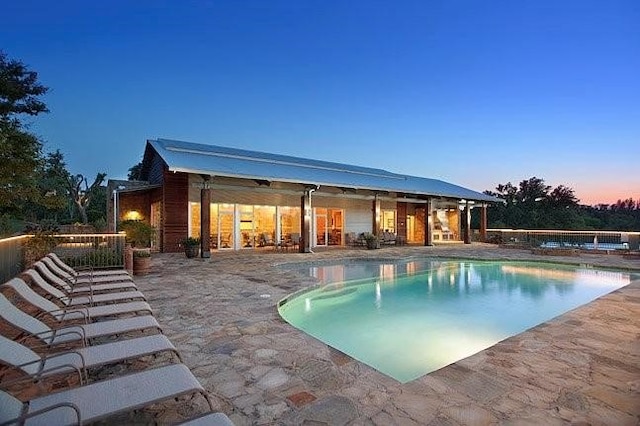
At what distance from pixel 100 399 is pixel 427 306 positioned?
6495 mm

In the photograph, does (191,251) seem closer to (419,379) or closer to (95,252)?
(95,252)

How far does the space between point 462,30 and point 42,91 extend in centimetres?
1777

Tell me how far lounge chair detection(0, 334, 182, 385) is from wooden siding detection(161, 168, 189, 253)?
12.2 meters

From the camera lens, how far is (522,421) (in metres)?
2.33

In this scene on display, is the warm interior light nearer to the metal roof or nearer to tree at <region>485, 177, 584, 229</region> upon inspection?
the metal roof

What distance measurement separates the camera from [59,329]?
10.3ft

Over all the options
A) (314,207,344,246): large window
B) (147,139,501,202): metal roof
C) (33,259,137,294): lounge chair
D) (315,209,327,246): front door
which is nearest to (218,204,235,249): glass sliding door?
(147,139,501,202): metal roof

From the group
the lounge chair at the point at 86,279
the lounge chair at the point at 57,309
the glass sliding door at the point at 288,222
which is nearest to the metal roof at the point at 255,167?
the glass sliding door at the point at 288,222

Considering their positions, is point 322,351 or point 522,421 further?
point 322,351

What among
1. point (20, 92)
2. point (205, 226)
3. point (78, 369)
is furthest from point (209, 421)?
point (20, 92)

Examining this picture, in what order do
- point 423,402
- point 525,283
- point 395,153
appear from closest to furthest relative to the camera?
point 423,402 → point 525,283 → point 395,153

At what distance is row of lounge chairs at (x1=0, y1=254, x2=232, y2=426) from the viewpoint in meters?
1.77

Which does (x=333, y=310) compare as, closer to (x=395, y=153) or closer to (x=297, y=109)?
(x=297, y=109)

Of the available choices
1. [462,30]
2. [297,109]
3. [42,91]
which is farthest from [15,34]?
[462,30]
